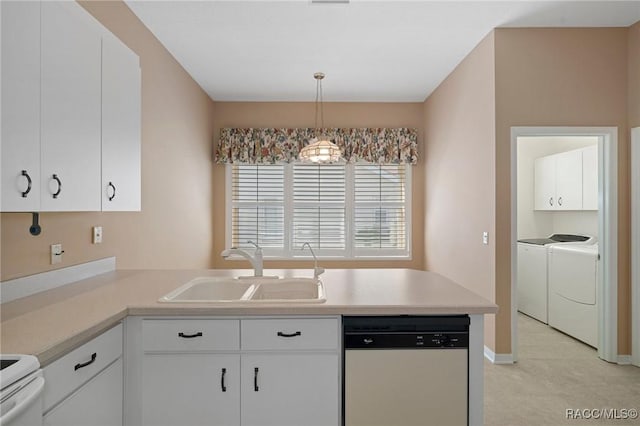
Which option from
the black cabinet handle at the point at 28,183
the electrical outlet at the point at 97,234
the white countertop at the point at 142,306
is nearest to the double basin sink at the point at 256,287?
the white countertop at the point at 142,306

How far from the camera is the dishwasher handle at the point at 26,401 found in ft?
2.80

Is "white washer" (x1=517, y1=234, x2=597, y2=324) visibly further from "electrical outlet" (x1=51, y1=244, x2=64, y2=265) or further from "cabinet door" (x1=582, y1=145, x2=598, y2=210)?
"electrical outlet" (x1=51, y1=244, x2=64, y2=265)

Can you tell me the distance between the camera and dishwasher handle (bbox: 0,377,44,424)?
33.6 inches

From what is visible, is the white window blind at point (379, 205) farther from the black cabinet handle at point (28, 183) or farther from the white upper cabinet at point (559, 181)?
the black cabinet handle at point (28, 183)

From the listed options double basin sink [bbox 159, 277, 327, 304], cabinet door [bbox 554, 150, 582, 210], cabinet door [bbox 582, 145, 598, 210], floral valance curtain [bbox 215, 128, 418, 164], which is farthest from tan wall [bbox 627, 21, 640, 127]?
double basin sink [bbox 159, 277, 327, 304]

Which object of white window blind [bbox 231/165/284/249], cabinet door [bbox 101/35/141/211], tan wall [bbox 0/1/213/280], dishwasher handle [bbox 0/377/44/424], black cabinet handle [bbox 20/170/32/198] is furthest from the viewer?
white window blind [bbox 231/165/284/249]

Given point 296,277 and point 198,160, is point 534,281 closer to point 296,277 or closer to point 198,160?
point 296,277

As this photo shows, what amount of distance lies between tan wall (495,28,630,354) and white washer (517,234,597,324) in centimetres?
103

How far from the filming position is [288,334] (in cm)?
156

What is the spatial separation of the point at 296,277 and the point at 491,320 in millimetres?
1986

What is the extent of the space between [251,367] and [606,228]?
3203 millimetres

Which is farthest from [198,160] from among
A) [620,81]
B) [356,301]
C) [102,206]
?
[620,81]

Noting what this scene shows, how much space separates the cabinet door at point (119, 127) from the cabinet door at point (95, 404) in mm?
773

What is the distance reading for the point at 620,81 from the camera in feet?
9.96
